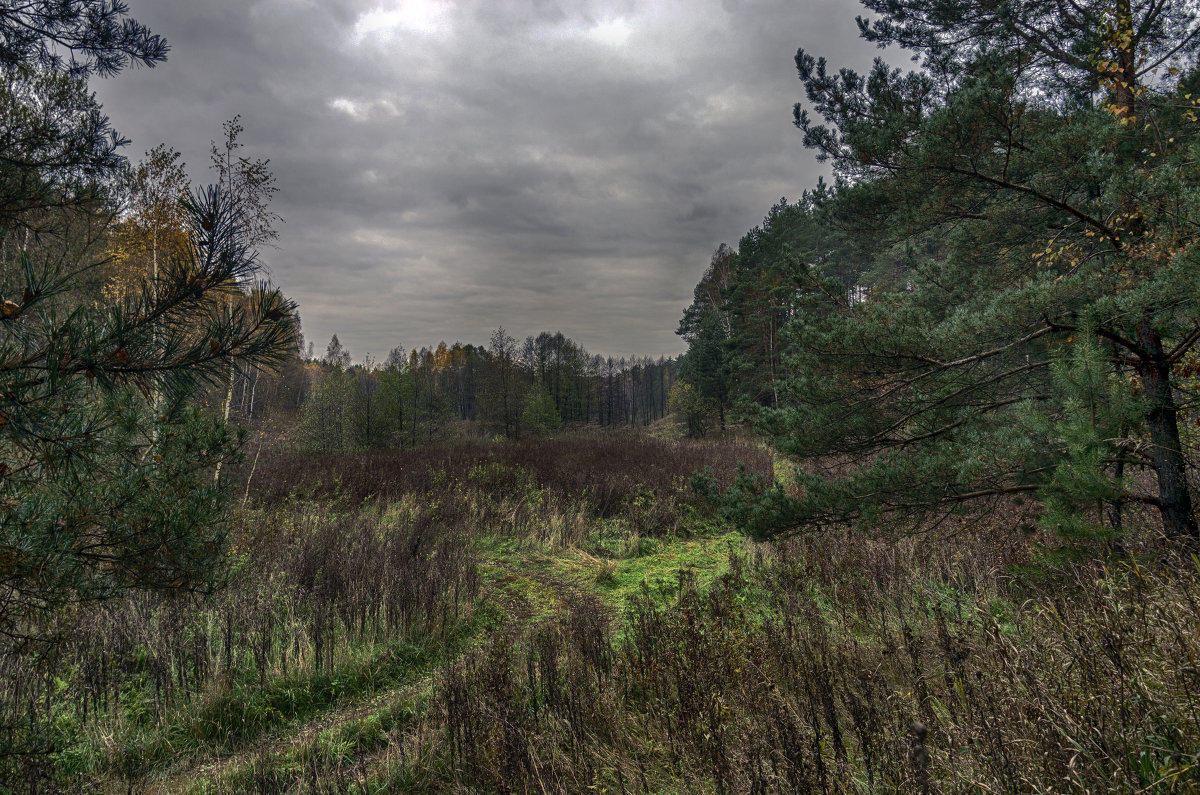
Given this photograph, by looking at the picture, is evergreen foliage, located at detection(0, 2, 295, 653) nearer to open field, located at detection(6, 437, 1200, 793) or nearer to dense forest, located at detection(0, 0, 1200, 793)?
dense forest, located at detection(0, 0, 1200, 793)

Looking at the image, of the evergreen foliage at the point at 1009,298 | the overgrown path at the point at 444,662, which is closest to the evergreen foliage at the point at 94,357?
the overgrown path at the point at 444,662

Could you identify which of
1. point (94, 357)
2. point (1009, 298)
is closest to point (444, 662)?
point (94, 357)

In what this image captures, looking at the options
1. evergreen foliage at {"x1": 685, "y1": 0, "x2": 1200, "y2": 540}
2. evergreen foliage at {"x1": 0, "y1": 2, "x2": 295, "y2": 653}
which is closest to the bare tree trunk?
evergreen foliage at {"x1": 685, "y1": 0, "x2": 1200, "y2": 540}

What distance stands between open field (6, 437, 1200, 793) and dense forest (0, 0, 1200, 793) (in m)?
0.03

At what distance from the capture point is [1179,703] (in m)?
1.59

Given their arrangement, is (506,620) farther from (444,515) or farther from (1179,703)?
(1179,703)

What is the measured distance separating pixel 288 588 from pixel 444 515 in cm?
369

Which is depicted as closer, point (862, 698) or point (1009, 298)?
point (862, 698)

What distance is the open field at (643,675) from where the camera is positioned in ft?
5.76

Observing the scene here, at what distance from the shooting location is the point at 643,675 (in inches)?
125

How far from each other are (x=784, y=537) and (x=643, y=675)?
65.2 inches

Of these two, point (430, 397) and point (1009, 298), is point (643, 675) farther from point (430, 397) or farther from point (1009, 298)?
point (430, 397)

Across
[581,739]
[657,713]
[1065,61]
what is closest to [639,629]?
[657,713]

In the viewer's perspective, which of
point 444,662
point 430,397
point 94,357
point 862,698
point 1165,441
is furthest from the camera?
point 430,397
